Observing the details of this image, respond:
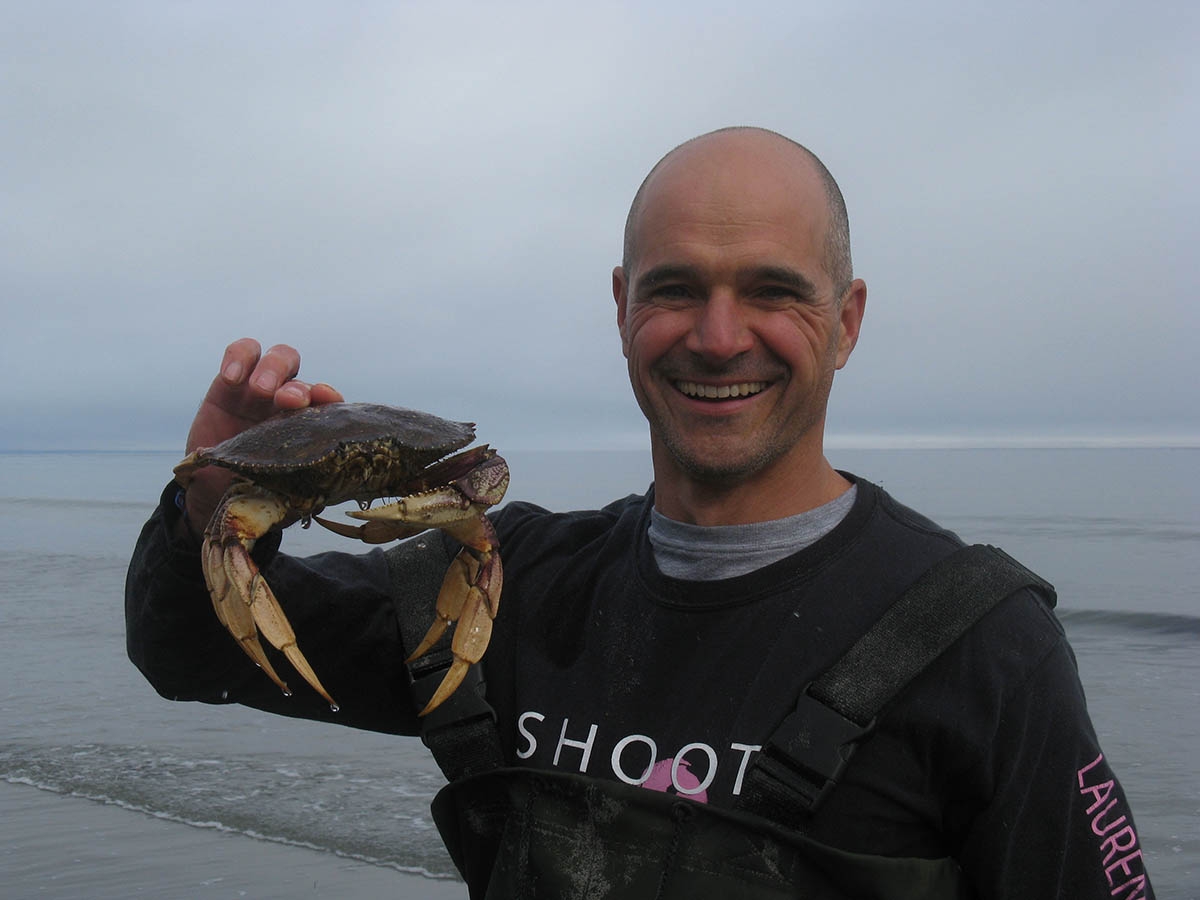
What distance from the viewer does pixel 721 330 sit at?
2.52 meters

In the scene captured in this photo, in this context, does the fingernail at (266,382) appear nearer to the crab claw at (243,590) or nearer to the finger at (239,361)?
the finger at (239,361)

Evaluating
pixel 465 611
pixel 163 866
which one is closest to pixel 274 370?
pixel 465 611

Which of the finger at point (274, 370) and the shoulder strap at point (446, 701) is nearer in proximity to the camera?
the shoulder strap at point (446, 701)

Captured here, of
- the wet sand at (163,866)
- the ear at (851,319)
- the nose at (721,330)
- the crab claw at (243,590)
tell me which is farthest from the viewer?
the wet sand at (163,866)

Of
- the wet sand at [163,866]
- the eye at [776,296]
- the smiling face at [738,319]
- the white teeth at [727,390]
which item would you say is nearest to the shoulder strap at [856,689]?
the smiling face at [738,319]

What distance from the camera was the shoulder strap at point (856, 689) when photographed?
213cm

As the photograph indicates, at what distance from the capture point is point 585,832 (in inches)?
89.9

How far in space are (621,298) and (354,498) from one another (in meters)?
0.96

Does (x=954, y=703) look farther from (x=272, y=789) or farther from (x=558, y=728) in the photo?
(x=272, y=789)

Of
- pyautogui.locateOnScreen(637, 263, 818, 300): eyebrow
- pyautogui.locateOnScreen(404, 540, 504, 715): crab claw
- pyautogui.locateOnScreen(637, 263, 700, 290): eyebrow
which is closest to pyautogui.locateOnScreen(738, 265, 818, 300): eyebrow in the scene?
pyautogui.locateOnScreen(637, 263, 818, 300): eyebrow

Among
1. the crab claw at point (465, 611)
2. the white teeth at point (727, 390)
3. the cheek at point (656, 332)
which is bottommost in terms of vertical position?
the crab claw at point (465, 611)

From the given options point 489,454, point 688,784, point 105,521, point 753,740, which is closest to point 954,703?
point 753,740

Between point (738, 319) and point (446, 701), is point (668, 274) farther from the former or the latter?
point (446, 701)

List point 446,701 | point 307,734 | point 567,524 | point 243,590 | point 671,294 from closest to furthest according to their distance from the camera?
1. point 243,590
2. point 446,701
3. point 671,294
4. point 567,524
5. point 307,734
